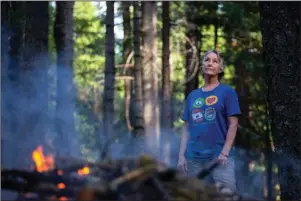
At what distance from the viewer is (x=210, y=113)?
5.14 metres

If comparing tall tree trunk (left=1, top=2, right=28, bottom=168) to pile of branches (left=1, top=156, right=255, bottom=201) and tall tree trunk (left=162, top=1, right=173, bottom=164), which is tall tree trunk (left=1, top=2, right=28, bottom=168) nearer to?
pile of branches (left=1, top=156, right=255, bottom=201)

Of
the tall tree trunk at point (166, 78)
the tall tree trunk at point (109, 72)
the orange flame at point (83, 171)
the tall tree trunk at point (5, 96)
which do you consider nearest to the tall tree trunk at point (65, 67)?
the tall tree trunk at point (5, 96)

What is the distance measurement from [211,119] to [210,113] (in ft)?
0.19

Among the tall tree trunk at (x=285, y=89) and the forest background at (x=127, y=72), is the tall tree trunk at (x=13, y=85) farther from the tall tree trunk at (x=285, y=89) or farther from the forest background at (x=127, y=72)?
the tall tree trunk at (x=285, y=89)

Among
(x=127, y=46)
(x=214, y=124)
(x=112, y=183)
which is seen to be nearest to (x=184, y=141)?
(x=214, y=124)

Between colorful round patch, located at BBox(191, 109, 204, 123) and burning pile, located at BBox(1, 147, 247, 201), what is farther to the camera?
colorful round patch, located at BBox(191, 109, 204, 123)

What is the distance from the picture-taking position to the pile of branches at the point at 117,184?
10.7 feet

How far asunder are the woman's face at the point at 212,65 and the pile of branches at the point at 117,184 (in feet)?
5.76

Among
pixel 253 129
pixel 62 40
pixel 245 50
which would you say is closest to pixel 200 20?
pixel 245 50

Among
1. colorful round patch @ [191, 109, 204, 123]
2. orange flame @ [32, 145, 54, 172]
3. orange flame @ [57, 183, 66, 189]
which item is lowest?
orange flame @ [57, 183, 66, 189]

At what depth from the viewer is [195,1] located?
1825 cm

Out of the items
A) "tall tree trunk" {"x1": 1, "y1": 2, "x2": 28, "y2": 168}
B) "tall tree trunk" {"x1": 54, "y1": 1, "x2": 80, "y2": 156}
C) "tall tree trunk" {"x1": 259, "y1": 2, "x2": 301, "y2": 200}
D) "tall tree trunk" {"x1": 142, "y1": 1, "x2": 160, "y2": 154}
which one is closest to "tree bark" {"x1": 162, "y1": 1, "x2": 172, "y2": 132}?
"tall tree trunk" {"x1": 142, "y1": 1, "x2": 160, "y2": 154}

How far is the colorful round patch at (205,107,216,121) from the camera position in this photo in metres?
5.12

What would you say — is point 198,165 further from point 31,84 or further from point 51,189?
point 31,84
